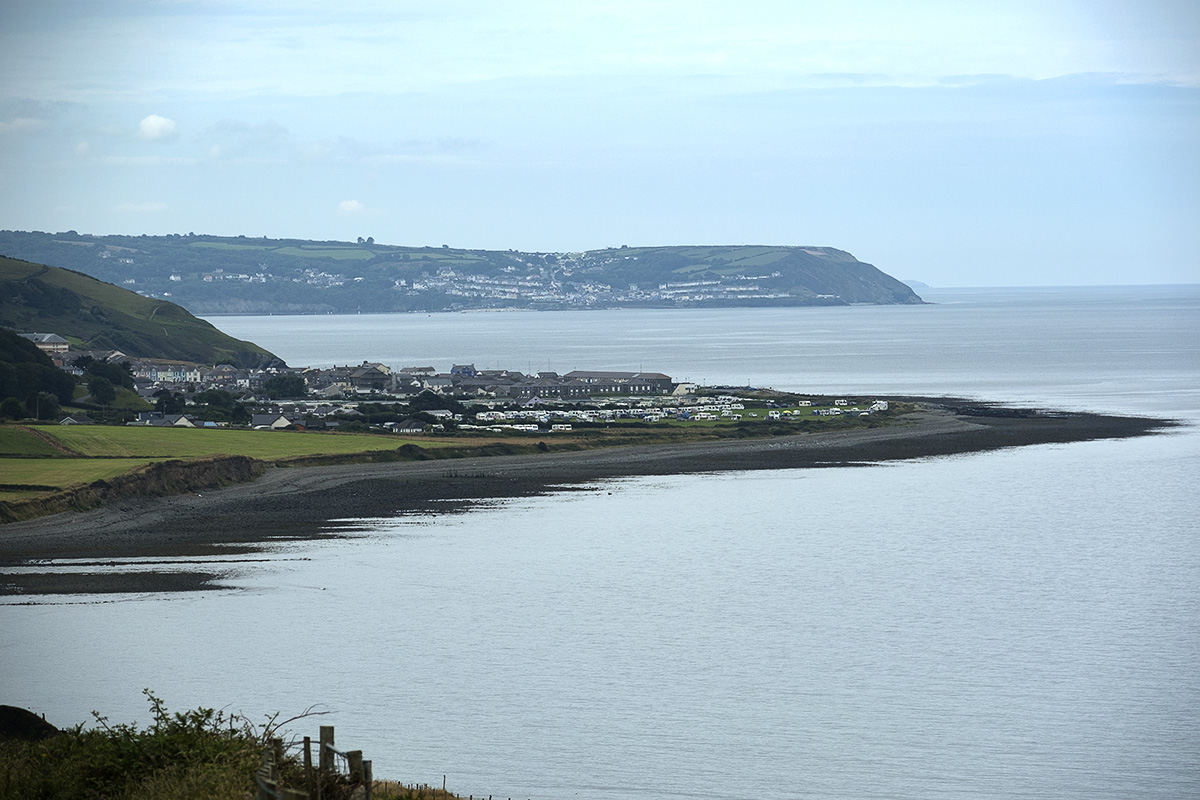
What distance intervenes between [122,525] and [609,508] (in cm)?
1382

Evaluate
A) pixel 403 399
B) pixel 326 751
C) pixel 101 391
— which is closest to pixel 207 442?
pixel 101 391

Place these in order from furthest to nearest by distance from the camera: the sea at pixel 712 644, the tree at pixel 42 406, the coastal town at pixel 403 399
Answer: the coastal town at pixel 403 399 → the tree at pixel 42 406 → the sea at pixel 712 644

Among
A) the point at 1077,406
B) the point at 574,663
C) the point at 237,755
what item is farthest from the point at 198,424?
the point at 237,755

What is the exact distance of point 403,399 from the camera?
7388 cm

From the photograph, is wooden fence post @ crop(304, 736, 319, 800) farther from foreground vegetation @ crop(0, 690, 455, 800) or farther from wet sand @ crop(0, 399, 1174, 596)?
wet sand @ crop(0, 399, 1174, 596)

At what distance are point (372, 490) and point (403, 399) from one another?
31455 mm

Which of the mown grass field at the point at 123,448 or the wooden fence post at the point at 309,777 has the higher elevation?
the wooden fence post at the point at 309,777

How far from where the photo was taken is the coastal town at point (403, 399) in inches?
2400

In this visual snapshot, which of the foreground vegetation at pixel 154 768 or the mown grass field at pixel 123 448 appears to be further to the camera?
the mown grass field at pixel 123 448

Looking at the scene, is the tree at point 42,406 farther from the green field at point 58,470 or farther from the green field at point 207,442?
the green field at point 58,470

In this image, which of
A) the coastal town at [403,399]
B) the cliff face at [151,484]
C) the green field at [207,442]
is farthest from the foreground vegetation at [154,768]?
the coastal town at [403,399]

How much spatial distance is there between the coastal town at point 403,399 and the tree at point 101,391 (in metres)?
0.17

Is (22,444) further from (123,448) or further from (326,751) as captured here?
(326,751)

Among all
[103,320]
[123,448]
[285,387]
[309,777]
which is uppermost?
[103,320]
